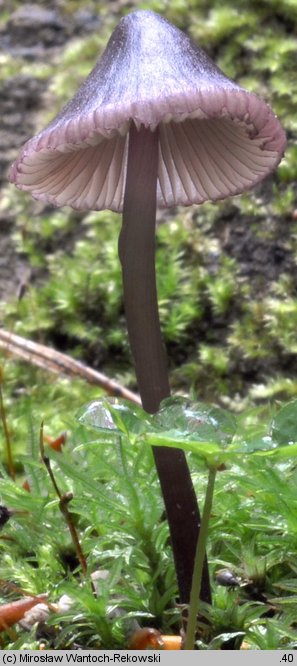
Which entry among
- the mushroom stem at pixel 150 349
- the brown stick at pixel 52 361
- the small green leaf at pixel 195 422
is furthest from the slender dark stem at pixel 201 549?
the brown stick at pixel 52 361

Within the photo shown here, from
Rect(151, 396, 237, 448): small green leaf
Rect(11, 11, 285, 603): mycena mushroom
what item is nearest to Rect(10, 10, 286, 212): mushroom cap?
Rect(11, 11, 285, 603): mycena mushroom

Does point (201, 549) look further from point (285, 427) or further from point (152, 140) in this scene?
point (152, 140)

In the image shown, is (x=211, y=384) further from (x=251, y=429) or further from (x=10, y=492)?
(x=10, y=492)

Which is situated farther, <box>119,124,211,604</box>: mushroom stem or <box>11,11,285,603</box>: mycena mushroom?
<box>119,124,211,604</box>: mushroom stem

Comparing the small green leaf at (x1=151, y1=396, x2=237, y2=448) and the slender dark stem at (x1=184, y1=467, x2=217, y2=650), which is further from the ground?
the small green leaf at (x1=151, y1=396, x2=237, y2=448)

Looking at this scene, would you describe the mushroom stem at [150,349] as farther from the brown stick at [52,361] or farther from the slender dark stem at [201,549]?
the brown stick at [52,361]

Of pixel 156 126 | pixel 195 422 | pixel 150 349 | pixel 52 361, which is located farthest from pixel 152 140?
pixel 52 361

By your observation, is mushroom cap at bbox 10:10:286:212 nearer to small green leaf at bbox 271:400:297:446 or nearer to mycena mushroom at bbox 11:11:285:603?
mycena mushroom at bbox 11:11:285:603
